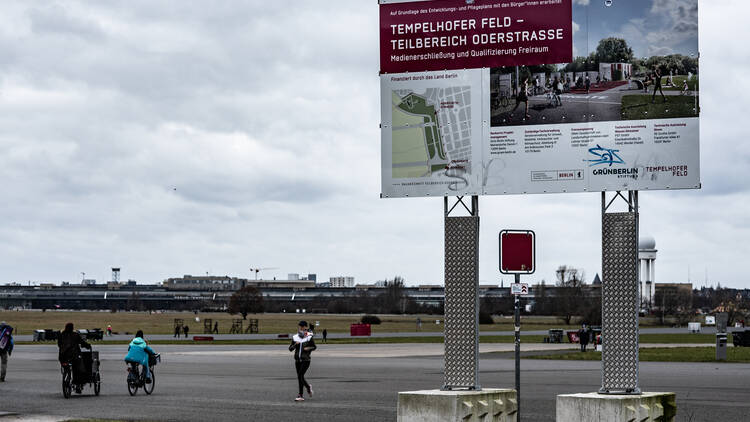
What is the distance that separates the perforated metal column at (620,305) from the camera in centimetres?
1421

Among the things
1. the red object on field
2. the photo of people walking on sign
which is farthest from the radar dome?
the photo of people walking on sign

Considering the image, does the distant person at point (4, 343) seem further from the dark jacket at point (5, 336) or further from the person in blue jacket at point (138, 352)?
the person in blue jacket at point (138, 352)

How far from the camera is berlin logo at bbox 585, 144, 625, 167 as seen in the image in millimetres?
14617

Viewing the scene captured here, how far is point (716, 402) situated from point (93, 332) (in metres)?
64.6

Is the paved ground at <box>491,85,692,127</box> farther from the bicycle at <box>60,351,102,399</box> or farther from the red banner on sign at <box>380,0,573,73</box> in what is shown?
the bicycle at <box>60,351,102,399</box>

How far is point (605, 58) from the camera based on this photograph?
1462 cm

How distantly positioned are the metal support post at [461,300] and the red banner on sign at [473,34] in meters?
2.53

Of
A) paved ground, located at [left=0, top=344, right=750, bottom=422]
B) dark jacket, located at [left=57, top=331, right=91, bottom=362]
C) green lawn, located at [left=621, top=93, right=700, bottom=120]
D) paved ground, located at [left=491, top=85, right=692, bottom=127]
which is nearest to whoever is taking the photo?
green lawn, located at [left=621, top=93, right=700, bottom=120]

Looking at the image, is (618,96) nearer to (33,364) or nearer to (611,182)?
(611,182)

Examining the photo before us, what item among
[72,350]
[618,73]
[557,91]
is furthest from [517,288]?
[72,350]

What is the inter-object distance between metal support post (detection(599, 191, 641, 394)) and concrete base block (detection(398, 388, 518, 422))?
162cm

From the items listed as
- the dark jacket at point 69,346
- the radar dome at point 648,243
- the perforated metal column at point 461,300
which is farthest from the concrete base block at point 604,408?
the radar dome at point 648,243

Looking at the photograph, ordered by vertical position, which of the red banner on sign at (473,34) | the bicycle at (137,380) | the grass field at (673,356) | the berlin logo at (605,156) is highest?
the red banner on sign at (473,34)

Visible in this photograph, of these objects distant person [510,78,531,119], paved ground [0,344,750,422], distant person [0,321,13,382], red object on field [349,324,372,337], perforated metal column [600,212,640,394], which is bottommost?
red object on field [349,324,372,337]
